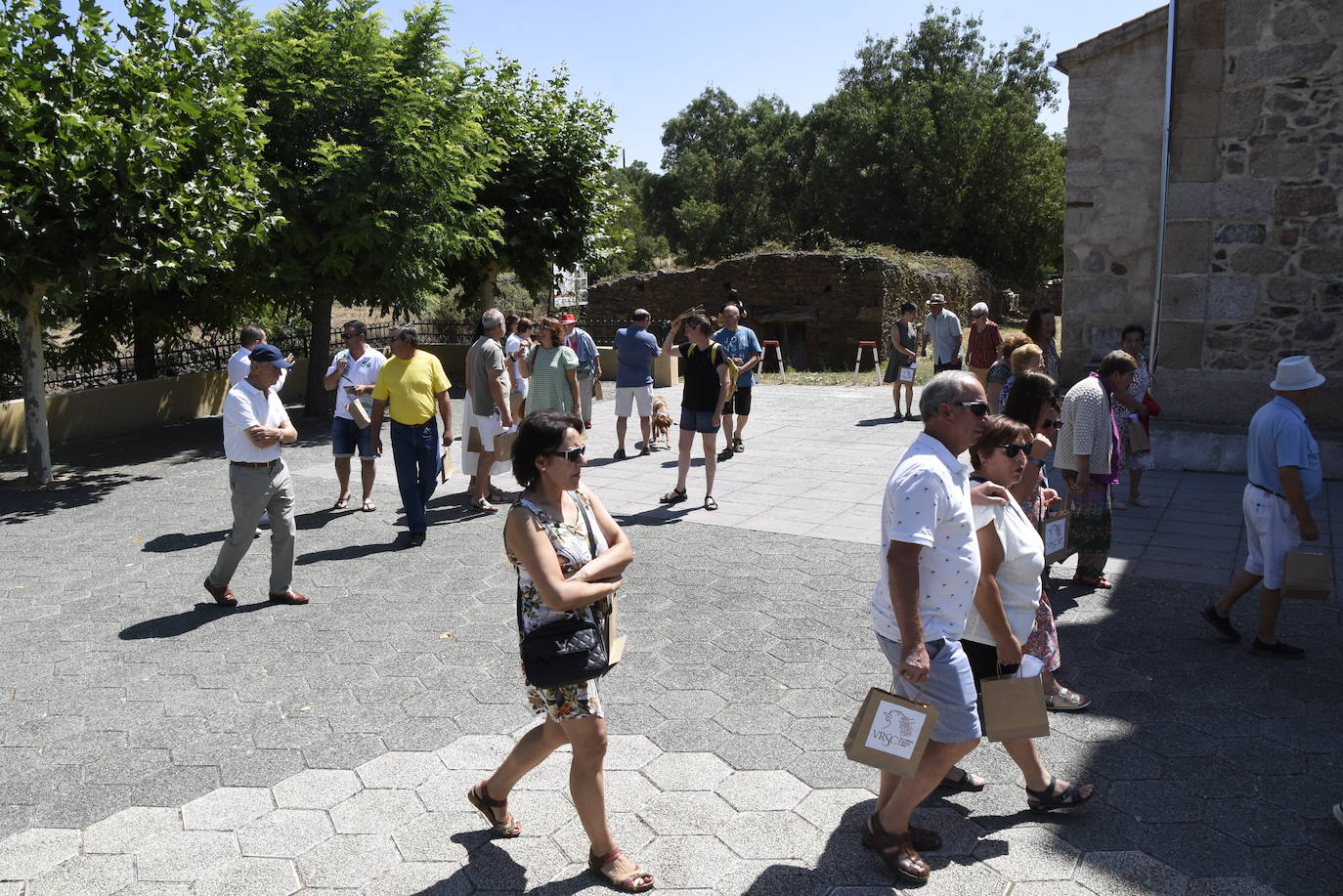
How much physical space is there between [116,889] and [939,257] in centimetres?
2879

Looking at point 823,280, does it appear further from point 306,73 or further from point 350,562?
point 350,562

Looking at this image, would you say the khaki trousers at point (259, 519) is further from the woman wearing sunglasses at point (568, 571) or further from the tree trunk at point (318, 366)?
the tree trunk at point (318, 366)

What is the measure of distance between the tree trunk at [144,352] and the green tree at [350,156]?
Result: 6.77ft

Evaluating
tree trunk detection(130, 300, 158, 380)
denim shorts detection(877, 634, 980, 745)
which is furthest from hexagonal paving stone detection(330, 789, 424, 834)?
A: tree trunk detection(130, 300, 158, 380)

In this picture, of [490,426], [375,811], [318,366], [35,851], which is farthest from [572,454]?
[318,366]

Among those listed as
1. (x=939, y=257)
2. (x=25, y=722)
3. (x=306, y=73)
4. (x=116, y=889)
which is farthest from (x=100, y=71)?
(x=939, y=257)

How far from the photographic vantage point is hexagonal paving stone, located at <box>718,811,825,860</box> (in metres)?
3.85

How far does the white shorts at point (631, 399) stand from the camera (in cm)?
1239

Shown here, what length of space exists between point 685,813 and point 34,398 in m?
10.0

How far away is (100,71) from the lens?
1061 cm

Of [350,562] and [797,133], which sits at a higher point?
[797,133]

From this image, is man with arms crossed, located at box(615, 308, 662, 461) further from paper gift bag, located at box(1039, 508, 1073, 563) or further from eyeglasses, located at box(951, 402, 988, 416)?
eyeglasses, located at box(951, 402, 988, 416)

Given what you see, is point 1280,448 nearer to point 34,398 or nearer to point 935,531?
point 935,531

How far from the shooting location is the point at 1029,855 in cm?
379
